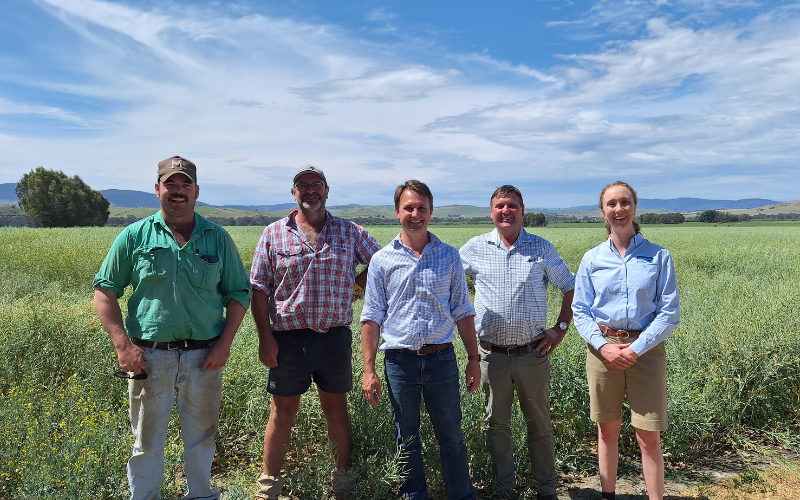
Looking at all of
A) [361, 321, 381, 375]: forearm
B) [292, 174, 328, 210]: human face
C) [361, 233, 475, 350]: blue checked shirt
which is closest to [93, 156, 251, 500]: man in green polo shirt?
[292, 174, 328, 210]: human face

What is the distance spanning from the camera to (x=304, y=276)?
371 cm

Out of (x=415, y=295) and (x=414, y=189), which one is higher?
(x=414, y=189)

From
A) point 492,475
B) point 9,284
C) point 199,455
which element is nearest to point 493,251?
point 492,475

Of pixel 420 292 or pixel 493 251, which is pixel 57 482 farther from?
pixel 493 251

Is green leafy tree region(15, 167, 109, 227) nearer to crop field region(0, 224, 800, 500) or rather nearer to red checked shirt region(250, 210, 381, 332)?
crop field region(0, 224, 800, 500)

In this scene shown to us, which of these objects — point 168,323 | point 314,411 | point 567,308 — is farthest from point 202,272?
point 567,308

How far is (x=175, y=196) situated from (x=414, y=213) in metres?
1.58

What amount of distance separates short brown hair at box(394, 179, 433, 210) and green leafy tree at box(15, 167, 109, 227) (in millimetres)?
74860

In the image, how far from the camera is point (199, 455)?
136 inches

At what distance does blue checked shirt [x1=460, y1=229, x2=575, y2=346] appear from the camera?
3.89m

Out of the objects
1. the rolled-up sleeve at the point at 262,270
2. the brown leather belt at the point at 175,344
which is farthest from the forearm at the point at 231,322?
the rolled-up sleeve at the point at 262,270

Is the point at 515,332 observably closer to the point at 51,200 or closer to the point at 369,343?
the point at 369,343

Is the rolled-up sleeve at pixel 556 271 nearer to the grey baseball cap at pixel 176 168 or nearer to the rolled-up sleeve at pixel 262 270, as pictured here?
the rolled-up sleeve at pixel 262 270

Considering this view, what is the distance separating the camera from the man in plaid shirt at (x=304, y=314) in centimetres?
372
